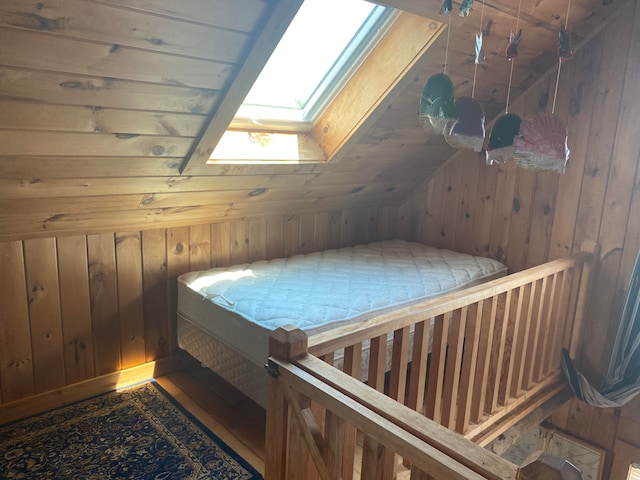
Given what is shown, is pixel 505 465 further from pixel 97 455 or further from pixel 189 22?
pixel 97 455

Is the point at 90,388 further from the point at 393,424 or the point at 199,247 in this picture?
the point at 393,424

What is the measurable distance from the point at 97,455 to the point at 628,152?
9.43 ft

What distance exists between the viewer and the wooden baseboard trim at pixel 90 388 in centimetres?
220

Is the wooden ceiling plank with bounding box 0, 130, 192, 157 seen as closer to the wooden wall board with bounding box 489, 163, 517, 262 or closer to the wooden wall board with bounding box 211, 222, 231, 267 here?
the wooden wall board with bounding box 211, 222, 231, 267

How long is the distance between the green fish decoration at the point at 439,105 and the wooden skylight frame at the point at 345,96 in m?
0.50

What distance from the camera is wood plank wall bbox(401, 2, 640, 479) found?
8.35 ft

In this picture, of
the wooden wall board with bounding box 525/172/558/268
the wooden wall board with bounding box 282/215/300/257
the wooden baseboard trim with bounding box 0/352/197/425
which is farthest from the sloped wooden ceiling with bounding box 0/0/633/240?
the wooden baseboard trim with bounding box 0/352/197/425

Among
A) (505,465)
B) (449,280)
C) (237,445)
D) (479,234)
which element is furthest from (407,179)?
(505,465)

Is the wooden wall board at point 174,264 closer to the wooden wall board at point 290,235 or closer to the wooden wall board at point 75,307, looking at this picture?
the wooden wall board at point 75,307

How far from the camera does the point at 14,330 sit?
2.17 metres

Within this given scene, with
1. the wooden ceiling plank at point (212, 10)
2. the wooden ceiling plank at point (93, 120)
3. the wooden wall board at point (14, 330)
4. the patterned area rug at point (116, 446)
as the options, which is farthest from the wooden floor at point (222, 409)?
the wooden ceiling plank at point (212, 10)

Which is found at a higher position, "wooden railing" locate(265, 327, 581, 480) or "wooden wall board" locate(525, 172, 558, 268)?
"wooden wall board" locate(525, 172, 558, 268)

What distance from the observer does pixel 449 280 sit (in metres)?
2.65

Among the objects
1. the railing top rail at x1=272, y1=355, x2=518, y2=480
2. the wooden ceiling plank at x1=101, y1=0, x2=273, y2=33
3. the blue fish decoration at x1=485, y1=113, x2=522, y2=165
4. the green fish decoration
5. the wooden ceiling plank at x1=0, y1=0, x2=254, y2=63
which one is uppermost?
the wooden ceiling plank at x1=101, y1=0, x2=273, y2=33
